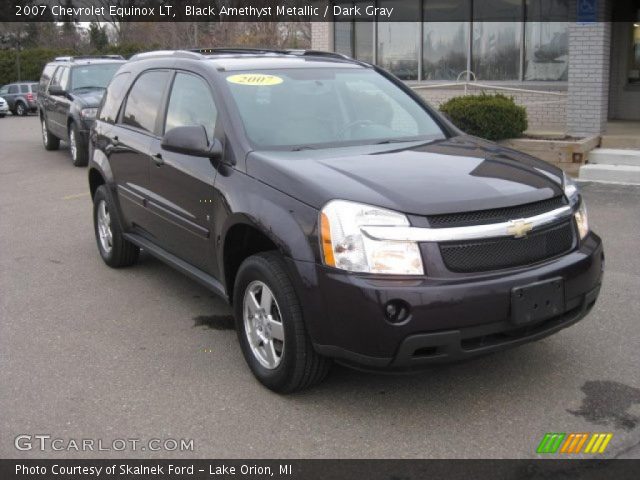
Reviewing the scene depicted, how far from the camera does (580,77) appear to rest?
11.8m

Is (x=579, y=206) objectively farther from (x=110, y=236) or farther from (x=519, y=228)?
(x=110, y=236)

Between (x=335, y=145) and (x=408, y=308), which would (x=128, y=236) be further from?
(x=408, y=308)

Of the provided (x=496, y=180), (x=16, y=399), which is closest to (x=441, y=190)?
(x=496, y=180)

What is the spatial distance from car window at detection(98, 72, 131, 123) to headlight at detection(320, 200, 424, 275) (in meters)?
3.37

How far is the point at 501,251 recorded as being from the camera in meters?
3.68

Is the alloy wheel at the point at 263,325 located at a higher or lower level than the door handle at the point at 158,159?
lower

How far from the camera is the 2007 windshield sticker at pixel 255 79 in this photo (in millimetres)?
4844

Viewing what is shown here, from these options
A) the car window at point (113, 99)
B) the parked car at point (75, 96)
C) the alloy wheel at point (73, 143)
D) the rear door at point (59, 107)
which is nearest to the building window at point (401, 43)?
the parked car at point (75, 96)

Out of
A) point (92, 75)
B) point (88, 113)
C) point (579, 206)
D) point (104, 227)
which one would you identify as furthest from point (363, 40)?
point (579, 206)

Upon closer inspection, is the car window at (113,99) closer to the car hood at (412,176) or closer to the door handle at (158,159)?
the door handle at (158,159)

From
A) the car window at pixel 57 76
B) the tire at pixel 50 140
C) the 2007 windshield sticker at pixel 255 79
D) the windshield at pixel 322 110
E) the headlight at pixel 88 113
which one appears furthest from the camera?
the tire at pixel 50 140

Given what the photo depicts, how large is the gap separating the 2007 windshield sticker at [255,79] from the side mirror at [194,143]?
51cm

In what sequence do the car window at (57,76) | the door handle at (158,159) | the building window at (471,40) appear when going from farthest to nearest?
the car window at (57,76) → the building window at (471,40) → the door handle at (158,159)

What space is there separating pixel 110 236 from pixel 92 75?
353 inches
